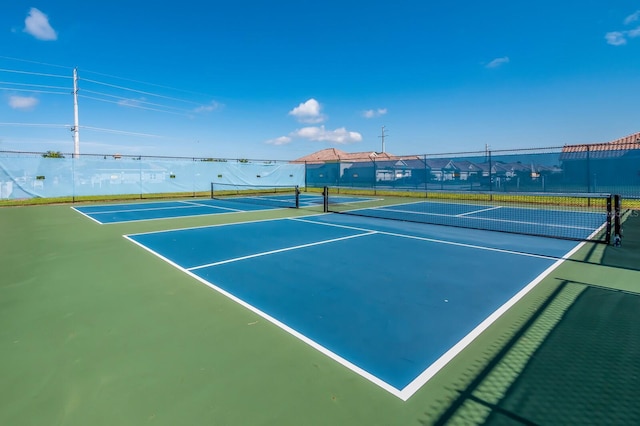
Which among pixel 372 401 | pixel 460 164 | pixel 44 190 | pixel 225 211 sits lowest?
pixel 372 401

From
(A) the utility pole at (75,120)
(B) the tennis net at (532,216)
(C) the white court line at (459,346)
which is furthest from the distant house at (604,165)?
(A) the utility pole at (75,120)

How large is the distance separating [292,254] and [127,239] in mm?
4117

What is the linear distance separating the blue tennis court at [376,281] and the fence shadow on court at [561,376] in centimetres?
33

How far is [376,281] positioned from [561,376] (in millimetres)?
2284

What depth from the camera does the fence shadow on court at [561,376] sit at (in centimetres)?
200

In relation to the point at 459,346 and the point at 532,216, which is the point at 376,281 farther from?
the point at 532,216

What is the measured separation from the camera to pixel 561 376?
236 cm

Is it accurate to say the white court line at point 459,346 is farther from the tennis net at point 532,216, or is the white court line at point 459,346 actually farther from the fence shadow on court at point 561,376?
the tennis net at point 532,216

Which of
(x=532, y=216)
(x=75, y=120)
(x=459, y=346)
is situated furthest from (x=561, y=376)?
(x=75, y=120)

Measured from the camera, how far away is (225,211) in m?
12.5

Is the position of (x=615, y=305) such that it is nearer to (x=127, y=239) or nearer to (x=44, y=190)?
(x=127, y=239)

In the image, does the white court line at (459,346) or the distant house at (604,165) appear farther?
the distant house at (604,165)

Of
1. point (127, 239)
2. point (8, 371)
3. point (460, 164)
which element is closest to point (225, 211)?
point (127, 239)

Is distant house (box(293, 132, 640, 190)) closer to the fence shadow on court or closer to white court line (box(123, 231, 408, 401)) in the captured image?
the fence shadow on court
